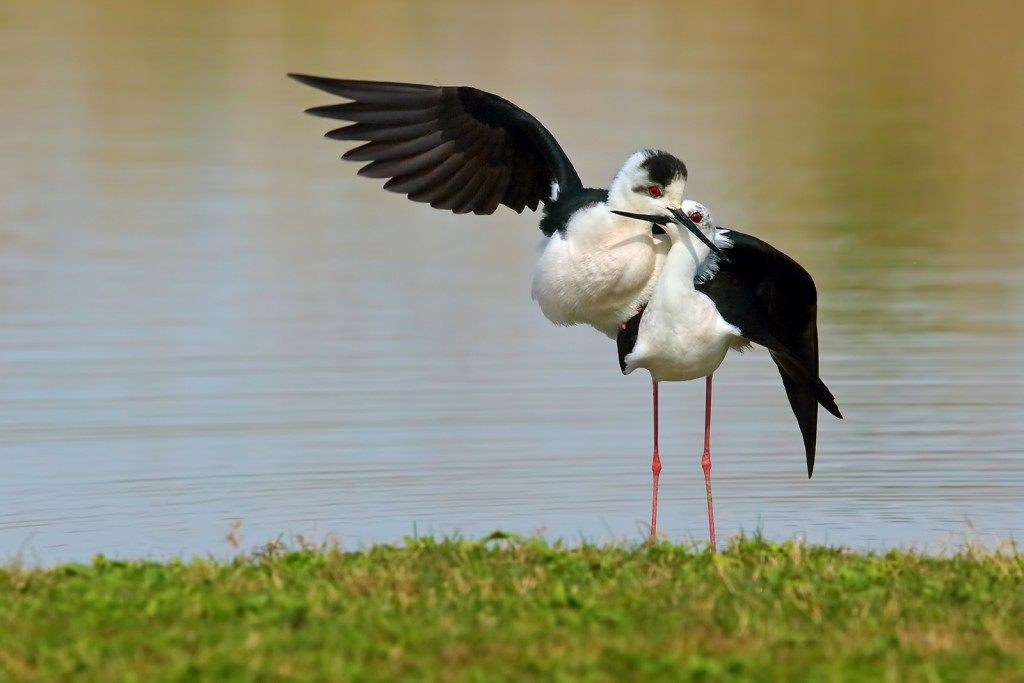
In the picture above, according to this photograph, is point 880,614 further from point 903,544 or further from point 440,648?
point 903,544

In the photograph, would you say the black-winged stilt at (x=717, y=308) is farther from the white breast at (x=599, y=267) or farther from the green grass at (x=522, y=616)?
the green grass at (x=522, y=616)

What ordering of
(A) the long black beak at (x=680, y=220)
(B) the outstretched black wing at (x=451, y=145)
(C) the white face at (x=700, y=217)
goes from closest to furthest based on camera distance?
(A) the long black beak at (x=680, y=220) < (C) the white face at (x=700, y=217) < (B) the outstretched black wing at (x=451, y=145)

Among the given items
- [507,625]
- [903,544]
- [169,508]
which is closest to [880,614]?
[507,625]

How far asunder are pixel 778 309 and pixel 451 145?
1.79 m

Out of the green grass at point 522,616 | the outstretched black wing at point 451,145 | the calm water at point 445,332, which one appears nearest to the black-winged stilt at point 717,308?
the outstretched black wing at point 451,145

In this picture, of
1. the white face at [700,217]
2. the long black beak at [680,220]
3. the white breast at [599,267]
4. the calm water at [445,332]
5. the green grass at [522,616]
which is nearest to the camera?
the green grass at [522,616]

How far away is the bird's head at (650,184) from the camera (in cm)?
870

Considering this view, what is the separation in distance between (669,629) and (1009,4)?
1570 inches

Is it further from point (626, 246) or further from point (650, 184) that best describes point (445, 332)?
point (650, 184)

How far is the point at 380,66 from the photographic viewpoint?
3038 centimetres

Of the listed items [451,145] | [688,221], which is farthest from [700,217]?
[451,145]

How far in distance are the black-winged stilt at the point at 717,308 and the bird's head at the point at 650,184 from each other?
0.05m

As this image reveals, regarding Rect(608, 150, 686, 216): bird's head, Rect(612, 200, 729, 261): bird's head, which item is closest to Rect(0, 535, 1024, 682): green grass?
Rect(612, 200, 729, 261): bird's head

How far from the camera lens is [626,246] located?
29.2 ft
